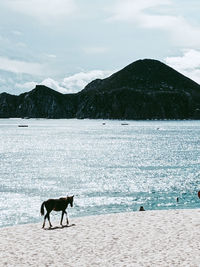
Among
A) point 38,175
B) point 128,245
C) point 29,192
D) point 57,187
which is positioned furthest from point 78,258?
point 38,175

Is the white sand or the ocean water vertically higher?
the white sand

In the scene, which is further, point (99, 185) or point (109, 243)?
point (99, 185)

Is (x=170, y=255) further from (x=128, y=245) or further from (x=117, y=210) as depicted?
(x=117, y=210)

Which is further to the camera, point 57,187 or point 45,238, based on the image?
point 57,187

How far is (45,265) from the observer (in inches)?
570

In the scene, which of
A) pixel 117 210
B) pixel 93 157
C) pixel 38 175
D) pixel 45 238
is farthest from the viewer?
pixel 93 157

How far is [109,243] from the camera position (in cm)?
1756

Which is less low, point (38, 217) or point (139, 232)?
point (139, 232)

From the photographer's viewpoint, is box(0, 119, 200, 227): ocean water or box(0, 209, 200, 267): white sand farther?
box(0, 119, 200, 227): ocean water

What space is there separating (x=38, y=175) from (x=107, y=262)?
2223 inches

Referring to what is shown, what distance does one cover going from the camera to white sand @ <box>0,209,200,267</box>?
14.9 metres

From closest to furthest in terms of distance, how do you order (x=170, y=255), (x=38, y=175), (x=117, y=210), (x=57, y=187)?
(x=170, y=255) → (x=117, y=210) → (x=57, y=187) → (x=38, y=175)

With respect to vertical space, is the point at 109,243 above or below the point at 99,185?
above

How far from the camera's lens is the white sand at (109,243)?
48.9 ft
